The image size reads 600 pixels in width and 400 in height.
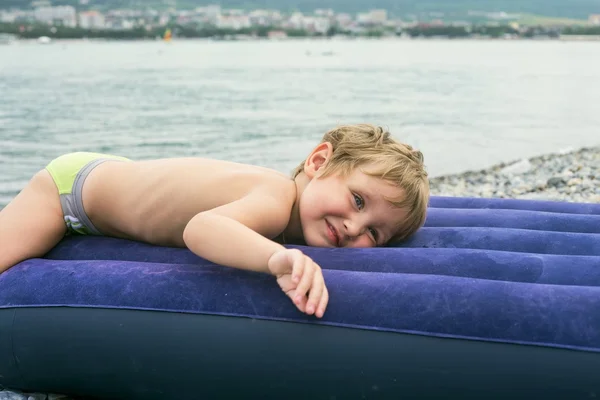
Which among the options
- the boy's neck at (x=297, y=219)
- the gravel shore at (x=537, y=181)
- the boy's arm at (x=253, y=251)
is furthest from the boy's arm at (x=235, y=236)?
the gravel shore at (x=537, y=181)

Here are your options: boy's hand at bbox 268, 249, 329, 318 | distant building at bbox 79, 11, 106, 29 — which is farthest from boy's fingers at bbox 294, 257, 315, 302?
distant building at bbox 79, 11, 106, 29

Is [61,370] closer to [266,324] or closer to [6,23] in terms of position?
[266,324]

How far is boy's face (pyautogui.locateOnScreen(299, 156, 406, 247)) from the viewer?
2.38 meters

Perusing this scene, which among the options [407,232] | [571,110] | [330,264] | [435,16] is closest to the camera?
[330,264]

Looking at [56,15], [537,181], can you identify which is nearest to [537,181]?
[537,181]

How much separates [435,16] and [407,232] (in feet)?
358

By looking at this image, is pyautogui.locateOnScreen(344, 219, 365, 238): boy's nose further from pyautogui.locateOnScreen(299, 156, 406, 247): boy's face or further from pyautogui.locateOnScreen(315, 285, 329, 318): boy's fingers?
pyautogui.locateOnScreen(315, 285, 329, 318): boy's fingers

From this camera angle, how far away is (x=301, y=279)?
196 centimetres

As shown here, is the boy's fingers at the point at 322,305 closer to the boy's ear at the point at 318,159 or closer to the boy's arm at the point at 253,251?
the boy's arm at the point at 253,251

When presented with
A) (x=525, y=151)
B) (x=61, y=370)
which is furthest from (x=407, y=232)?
(x=525, y=151)

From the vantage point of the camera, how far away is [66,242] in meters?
2.75

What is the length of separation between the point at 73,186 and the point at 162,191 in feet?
1.38

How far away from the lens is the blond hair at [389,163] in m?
2.40

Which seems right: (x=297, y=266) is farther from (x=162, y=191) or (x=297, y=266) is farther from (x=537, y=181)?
(x=537, y=181)
